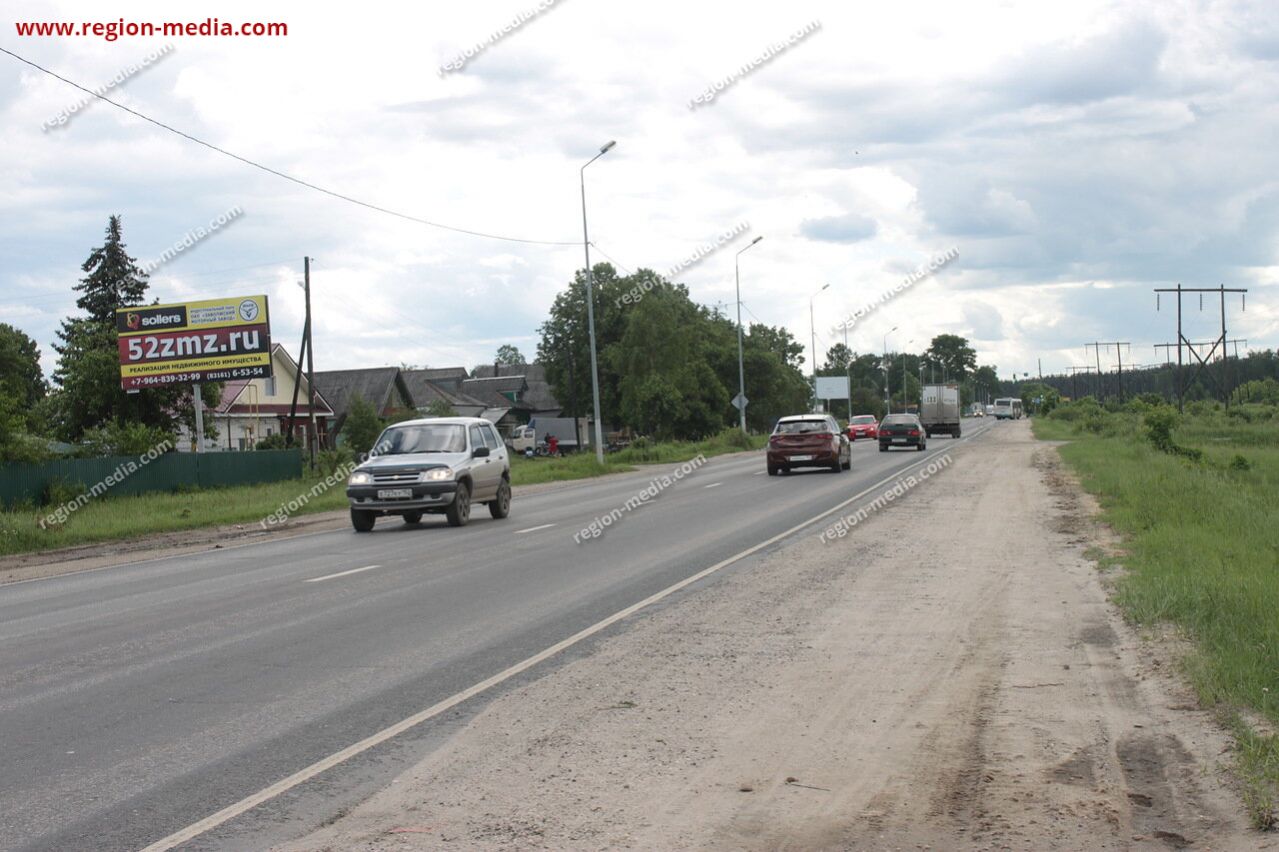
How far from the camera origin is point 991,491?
26.2m

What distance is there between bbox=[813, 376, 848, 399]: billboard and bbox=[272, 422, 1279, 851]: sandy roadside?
11953 cm

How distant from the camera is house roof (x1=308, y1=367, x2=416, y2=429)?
264 feet

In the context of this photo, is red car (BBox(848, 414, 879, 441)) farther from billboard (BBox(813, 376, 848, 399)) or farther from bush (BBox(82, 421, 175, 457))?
billboard (BBox(813, 376, 848, 399))

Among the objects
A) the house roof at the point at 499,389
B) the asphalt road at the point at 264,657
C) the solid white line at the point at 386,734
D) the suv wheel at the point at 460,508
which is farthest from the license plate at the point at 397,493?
the house roof at the point at 499,389

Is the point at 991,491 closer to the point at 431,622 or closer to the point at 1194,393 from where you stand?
the point at 431,622

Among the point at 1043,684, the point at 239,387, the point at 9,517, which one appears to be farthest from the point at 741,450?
the point at 1043,684

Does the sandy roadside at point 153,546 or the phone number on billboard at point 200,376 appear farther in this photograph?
the phone number on billboard at point 200,376

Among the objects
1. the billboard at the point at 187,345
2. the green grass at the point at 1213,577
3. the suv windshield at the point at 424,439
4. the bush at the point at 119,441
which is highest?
the billboard at the point at 187,345

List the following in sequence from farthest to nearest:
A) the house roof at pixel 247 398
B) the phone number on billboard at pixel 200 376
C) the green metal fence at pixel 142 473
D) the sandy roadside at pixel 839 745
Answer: the house roof at pixel 247 398, the phone number on billboard at pixel 200 376, the green metal fence at pixel 142 473, the sandy roadside at pixel 839 745

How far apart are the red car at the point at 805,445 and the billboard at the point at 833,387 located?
95029mm

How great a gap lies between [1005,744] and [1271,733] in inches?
48.9

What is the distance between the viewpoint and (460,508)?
→ 21.3m

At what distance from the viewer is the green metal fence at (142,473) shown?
2775cm

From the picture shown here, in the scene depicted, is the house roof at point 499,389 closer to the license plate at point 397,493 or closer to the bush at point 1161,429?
the bush at point 1161,429
